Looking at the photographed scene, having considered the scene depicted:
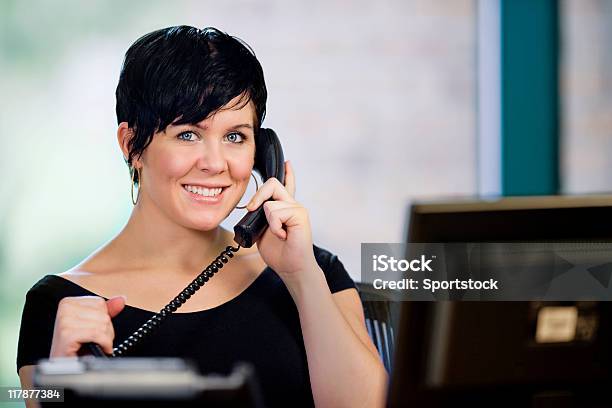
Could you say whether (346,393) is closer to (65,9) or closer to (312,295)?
(312,295)

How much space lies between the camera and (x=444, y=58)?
3.17 metres

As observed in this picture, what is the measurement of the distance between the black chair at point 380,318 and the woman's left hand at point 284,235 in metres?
0.26

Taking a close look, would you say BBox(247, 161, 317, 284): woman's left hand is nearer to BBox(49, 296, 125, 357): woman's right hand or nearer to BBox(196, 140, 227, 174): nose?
BBox(196, 140, 227, 174): nose

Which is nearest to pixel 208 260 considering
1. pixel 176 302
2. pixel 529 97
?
pixel 176 302

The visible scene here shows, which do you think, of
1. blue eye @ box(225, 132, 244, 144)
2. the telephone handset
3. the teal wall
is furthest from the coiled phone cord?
the teal wall

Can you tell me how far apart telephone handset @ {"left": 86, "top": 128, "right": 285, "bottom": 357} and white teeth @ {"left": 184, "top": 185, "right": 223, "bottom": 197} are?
0.32 feet

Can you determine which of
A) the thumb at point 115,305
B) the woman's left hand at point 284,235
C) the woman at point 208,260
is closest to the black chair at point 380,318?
the woman at point 208,260

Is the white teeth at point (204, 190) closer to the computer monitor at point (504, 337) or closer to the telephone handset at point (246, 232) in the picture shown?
the telephone handset at point (246, 232)

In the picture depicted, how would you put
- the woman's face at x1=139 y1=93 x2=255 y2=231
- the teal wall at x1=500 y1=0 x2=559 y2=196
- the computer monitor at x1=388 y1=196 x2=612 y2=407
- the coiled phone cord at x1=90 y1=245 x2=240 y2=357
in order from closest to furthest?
the computer monitor at x1=388 y1=196 x2=612 y2=407 → the coiled phone cord at x1=90 y1=245 x2=240 y2=357 → the woman's face at x1=139 y1=93 x2=255 y2=231 → the teal wall at x1=500 y1=0 x2=559 y2=196

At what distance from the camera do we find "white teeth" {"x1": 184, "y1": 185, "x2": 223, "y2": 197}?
1.79 meters

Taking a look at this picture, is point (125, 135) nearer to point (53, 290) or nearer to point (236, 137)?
point (236, 137)

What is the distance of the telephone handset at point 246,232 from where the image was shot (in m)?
1.70

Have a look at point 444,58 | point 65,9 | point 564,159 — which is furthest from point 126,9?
point 564,159

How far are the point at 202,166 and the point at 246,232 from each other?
0.16 metres
